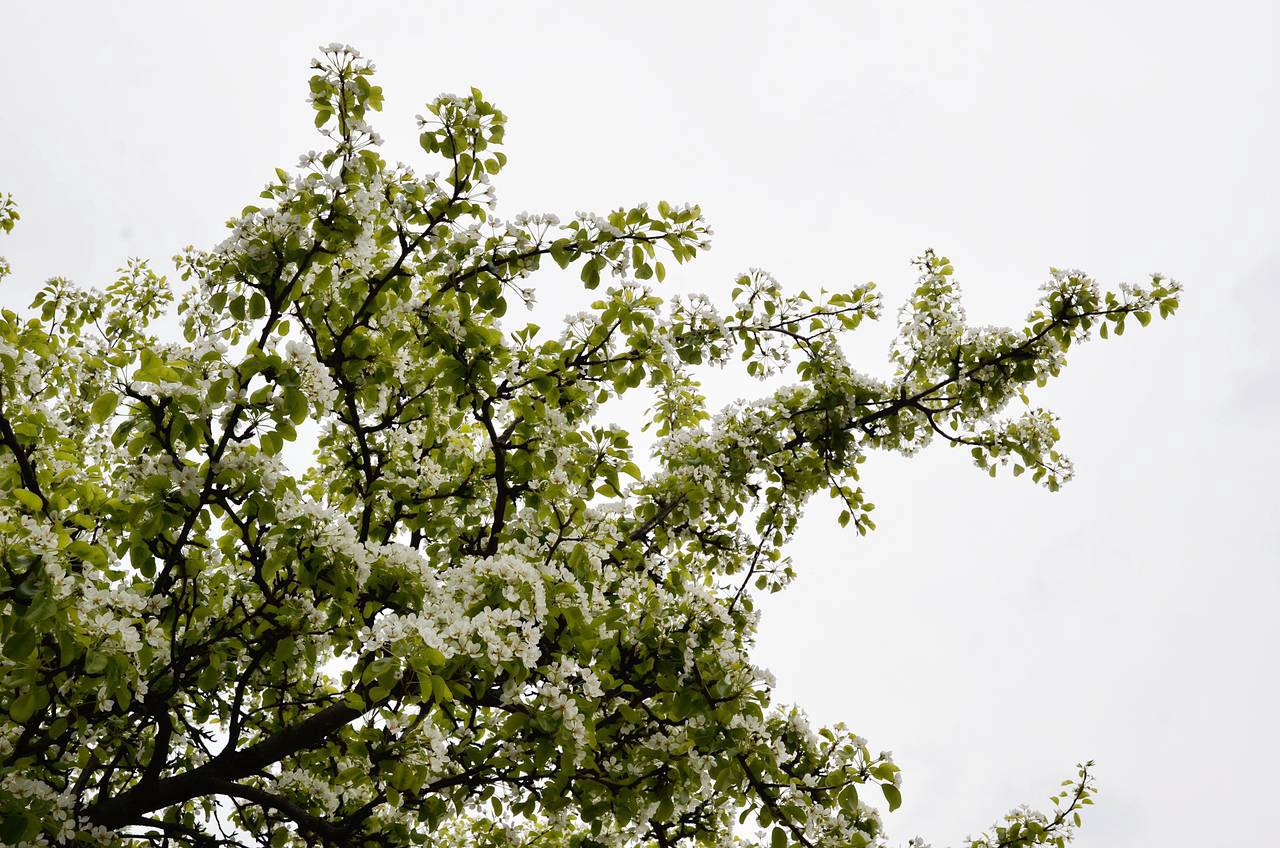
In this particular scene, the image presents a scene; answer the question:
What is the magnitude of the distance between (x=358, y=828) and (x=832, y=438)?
4.26 m

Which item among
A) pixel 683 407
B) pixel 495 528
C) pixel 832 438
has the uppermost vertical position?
pixel 683 407

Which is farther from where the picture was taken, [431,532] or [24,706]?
[431,532]

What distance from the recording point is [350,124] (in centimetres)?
489

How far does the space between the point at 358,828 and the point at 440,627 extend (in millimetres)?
1940

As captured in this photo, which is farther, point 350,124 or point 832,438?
point 832,438

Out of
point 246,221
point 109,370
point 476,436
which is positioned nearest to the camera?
point 246,221

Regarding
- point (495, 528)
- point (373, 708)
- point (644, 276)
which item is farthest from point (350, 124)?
point (373, 708)

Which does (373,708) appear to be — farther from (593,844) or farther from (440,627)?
(593,844)

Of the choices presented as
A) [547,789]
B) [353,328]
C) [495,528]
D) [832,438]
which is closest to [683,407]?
[832,438]

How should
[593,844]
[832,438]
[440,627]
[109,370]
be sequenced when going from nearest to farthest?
[440,627], [593,844], [109,370], [832,438]

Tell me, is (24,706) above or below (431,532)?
below

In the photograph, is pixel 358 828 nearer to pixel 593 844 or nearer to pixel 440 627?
pixel 593 844

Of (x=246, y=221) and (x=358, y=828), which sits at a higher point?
(x=246, y=221)

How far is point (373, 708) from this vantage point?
15.1 feet
